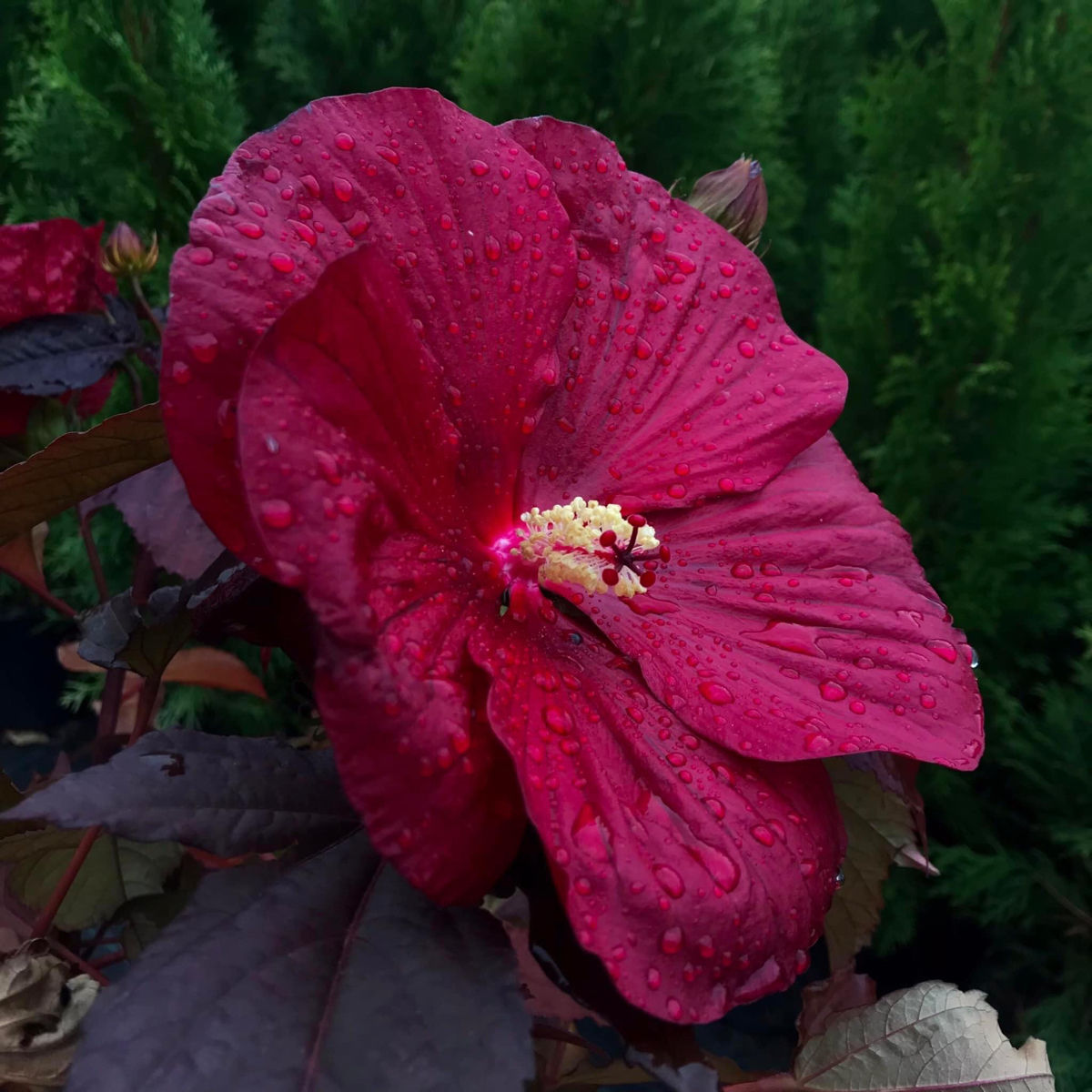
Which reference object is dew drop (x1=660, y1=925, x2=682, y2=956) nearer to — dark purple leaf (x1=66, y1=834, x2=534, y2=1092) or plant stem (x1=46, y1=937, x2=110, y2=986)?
dark purple leaf (x1=66, y1=834, x2=534, y2=1092)

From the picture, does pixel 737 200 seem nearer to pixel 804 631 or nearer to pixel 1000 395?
pixel 804 631

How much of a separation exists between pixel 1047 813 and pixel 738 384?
1280mm

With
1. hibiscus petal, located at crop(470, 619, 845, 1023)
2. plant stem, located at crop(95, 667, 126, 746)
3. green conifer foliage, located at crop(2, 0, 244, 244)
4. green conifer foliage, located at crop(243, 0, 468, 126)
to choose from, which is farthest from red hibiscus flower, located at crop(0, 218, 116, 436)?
green conifer foliage, located at crop(243, 0, 468, 126)

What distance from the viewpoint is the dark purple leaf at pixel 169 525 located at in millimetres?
573

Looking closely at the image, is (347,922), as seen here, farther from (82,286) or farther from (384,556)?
(82,286)

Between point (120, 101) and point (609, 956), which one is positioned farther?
point (120, 101)

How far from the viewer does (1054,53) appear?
4.10 ft

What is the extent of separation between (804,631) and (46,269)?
0.50 meters

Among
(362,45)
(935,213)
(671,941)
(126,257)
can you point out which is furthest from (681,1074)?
(362,45)

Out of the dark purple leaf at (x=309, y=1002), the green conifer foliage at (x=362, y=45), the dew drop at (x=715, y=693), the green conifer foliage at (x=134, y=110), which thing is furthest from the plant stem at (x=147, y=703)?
the green conifer foliage at (x=362, y=45)

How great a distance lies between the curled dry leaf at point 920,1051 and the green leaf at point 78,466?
0.43m

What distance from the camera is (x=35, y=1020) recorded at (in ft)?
1.29

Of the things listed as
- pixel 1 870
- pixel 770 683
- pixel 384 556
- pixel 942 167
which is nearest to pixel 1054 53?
pixel 942 167

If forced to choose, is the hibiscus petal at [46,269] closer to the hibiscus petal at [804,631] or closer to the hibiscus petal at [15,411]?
the hibiscus petal at [15,411]
